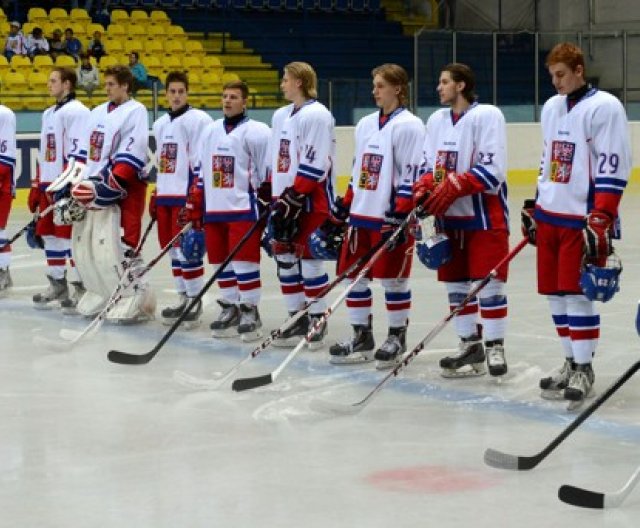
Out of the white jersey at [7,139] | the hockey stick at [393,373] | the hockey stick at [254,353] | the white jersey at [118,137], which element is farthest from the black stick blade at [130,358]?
the white jersey at [7,139]

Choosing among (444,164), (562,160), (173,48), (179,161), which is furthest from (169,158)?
(173,48)

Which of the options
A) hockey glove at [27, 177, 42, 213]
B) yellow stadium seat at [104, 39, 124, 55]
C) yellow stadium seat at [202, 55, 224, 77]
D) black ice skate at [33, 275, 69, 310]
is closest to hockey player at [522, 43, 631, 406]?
black ice skate at [33, 275, 69, 310]

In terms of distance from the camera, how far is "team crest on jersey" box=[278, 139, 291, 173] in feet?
21.2

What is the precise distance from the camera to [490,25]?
2080cm

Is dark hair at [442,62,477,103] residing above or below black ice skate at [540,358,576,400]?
above

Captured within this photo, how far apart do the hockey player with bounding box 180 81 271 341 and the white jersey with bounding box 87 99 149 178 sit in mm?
485

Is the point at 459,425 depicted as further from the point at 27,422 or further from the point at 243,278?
the point at 243,278

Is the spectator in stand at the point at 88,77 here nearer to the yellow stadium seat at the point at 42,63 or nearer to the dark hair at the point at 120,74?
the yellow stadium seat at the point at 42,63

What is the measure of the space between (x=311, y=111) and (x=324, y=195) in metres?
0.39

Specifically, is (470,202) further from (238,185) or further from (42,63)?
(42,63)

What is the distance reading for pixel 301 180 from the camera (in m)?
6.32

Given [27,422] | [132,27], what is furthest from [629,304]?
[132,27]

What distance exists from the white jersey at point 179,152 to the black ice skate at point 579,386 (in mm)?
2575

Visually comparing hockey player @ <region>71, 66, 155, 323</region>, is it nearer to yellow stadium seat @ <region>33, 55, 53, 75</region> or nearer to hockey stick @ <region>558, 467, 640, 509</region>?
hockey stick @ <region>558, 467, 640, 509</region>
